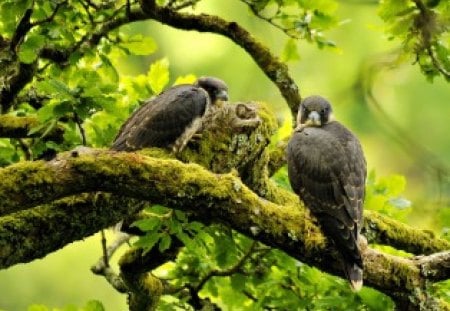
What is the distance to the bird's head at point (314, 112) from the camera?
18.8 ft

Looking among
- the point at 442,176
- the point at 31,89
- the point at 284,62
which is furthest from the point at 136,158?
the point at 284,62

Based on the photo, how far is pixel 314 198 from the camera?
480 cm

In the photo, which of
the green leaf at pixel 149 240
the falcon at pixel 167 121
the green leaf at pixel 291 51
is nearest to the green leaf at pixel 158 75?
the falcon at pixel 167 121

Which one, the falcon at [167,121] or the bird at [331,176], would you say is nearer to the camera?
the bird at [331,176]

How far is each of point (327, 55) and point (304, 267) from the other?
4.27m

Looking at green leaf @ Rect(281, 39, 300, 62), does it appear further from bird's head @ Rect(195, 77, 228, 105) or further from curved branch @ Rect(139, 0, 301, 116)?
bird's head @ Rect(195, 77, 228, 105)

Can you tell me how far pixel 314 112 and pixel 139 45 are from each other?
1.20m

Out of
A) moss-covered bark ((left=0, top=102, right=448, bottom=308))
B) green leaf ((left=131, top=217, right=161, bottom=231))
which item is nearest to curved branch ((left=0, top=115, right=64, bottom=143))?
moss-covered bark ((left=0, top=102, right=448, bottom=308))

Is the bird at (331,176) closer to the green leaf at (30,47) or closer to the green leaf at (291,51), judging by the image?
the green leaf at (291,51)

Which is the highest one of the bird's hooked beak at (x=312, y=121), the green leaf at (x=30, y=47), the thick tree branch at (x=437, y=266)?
the green leaf at (x=30, y=47)

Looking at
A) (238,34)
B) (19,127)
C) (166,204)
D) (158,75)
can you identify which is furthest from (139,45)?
(166,204)

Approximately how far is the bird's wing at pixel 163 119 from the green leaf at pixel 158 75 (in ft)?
0.93

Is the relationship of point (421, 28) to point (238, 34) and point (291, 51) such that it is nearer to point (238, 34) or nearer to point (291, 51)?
point (291, 51)

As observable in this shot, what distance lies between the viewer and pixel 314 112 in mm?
5785
